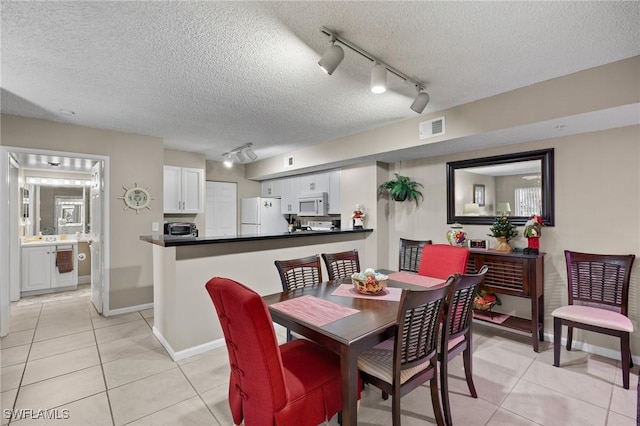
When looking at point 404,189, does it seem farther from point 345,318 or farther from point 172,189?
point 172,189

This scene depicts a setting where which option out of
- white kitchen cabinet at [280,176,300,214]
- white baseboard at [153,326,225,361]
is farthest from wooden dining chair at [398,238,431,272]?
white kitchen cabinet at [280,176,300,214]

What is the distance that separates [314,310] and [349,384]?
49 centimetres

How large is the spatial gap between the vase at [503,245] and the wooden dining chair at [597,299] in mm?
493

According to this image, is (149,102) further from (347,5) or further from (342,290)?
(342,290)

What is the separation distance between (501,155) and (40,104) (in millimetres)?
5001

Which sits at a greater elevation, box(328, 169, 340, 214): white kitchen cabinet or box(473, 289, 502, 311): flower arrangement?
box(328, 169, 340, 214): white kitchen cabinet

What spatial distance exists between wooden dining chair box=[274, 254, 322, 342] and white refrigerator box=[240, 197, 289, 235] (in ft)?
11.5

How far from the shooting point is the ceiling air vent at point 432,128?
3.22 m

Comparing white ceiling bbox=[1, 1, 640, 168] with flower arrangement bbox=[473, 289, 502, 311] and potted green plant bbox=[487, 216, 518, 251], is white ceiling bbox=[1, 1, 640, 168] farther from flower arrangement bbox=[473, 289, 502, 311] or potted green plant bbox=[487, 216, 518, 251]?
flower arrangement bbox=[473, 289, 502, 311]

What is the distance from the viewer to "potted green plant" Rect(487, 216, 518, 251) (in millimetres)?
3266

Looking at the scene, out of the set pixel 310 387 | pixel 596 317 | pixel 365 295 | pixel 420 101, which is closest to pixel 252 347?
pixel 310 387

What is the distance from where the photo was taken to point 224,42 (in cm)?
199

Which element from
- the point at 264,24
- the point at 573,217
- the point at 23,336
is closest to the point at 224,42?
the point at 264,24

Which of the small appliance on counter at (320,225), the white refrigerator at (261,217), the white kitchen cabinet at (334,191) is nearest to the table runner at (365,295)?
the white kitchen cabinet at (334,191)
